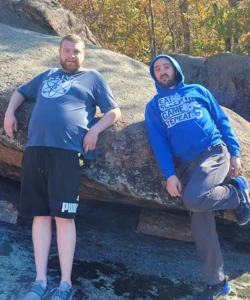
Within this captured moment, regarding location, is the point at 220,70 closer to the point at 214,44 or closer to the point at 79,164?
the point at 79,164

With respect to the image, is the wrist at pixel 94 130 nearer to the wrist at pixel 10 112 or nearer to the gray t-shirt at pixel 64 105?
the gray t-shirt at pixel 64 105

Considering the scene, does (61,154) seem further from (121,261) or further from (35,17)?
(35,17)

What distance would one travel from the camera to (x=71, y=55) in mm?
4066

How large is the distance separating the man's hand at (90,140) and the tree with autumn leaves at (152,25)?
8.74m

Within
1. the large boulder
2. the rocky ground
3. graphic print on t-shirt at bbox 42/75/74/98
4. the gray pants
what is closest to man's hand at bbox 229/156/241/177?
the gray pants

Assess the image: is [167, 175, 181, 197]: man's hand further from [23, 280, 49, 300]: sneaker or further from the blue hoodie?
[23, 280, 49, 300]: sneaker

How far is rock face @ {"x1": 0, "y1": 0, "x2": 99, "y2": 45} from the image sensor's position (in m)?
7.83

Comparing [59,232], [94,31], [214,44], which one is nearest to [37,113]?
[59,232]

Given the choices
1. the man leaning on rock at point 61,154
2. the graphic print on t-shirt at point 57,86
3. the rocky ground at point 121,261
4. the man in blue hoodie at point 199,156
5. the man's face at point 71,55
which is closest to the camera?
the man leaning on rock at point 61,154

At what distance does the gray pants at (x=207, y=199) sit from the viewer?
361 centimetres

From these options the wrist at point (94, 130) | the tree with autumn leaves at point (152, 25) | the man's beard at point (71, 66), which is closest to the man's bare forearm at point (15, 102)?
the man's beard at point (71, 66)

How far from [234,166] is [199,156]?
1.17 ft

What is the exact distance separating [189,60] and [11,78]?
11.4 feet

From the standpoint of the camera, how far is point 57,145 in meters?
3.68
